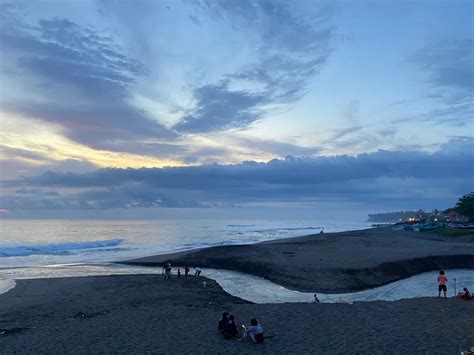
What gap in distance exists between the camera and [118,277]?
32.9m

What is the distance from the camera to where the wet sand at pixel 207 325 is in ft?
47.4

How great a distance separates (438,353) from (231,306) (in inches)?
392

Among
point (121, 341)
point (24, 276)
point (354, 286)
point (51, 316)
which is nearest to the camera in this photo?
point (121, 341)

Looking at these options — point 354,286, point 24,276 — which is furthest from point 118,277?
point 354,286

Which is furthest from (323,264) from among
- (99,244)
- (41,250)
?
(99,244)

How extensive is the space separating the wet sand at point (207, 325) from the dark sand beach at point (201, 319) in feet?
0.13

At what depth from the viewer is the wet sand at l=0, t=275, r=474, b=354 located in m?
14.4

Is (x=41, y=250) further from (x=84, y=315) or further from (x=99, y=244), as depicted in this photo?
(x=84, y=315)

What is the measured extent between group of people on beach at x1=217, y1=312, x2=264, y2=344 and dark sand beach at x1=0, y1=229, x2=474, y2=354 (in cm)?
24

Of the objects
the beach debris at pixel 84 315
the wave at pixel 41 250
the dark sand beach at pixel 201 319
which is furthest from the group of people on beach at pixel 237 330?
the wave at pixel 41 250

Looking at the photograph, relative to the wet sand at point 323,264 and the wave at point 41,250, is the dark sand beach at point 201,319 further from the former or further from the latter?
the wave at point 41,250

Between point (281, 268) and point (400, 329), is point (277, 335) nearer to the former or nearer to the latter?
point (400, 329)

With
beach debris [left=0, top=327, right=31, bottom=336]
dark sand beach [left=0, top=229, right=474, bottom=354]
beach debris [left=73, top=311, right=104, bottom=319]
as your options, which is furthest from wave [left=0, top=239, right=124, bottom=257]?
beach debris [left=0, top=327, right=31, bottom=336]

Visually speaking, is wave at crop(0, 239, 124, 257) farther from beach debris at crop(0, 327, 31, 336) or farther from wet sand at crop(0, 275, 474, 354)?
beach debris at crop(0, 327, 31, 336)
